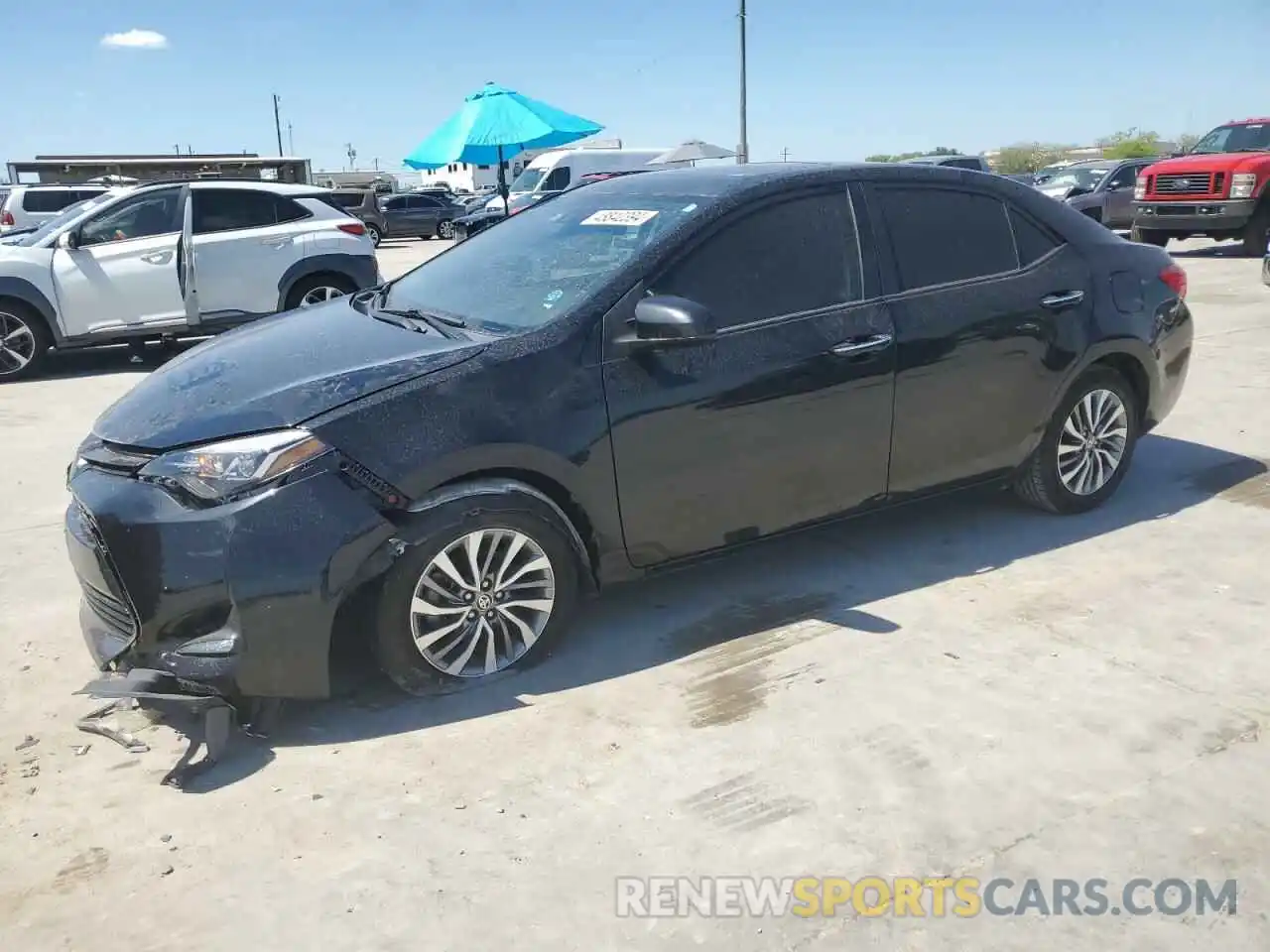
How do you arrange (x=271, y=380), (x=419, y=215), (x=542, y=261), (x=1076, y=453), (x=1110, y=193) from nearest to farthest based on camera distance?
(x=271, y=380)
(x=542, y=261)
(x=1076, y=453)
(x=1110, y=193)
(x=419, y=215)

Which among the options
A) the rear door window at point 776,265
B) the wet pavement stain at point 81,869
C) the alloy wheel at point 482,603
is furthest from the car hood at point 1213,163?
the wet pavement stain at point 81,869

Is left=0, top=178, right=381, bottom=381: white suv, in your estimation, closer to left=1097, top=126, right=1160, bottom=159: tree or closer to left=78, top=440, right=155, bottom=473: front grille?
left=78, top=440, right=155, bottom=473: front grille

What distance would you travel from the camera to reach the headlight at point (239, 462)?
3137mm

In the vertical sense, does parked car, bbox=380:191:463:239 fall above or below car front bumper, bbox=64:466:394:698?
above

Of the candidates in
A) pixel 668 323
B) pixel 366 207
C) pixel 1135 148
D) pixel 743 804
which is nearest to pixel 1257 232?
pixel 668 323

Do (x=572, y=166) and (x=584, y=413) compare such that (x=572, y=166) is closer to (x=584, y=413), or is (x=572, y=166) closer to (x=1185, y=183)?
(x=1185, y=183)

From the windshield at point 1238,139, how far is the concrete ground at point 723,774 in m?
14.9

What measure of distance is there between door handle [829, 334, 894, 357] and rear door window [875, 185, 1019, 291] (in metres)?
0.29

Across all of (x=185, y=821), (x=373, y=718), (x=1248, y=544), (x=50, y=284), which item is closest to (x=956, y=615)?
(x=1248, y=544)

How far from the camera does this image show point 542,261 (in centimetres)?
417

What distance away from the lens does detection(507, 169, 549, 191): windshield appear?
30359 mm

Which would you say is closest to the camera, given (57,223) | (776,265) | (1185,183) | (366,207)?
(776,265)

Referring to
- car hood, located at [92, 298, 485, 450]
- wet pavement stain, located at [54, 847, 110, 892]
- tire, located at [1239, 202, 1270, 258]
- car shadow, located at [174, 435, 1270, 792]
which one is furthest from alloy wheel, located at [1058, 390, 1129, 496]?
tire, located at [1239, 202, 1270, 258]

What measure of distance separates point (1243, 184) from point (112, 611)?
16928mm
